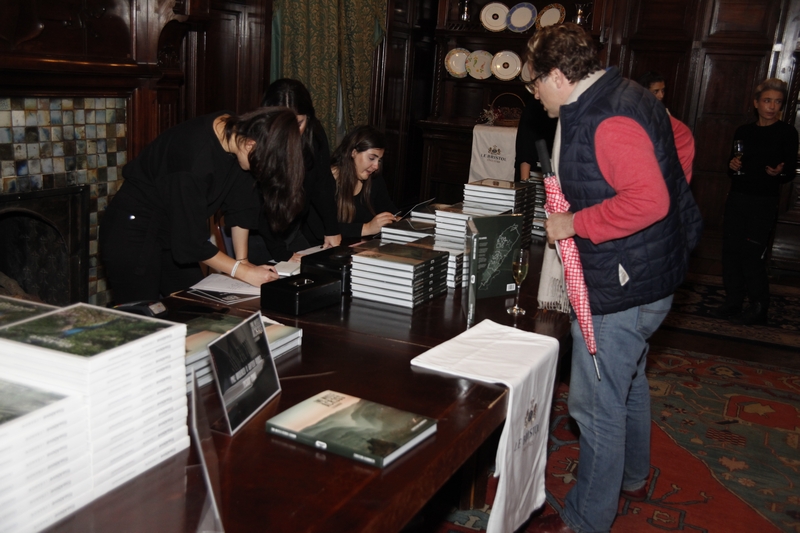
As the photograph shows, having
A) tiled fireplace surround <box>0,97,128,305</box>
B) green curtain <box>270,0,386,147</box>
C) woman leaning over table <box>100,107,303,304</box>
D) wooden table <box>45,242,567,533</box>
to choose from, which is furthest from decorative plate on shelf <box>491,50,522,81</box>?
wooden table <box>45,242,567,533</box>

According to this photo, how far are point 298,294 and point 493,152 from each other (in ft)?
15.9

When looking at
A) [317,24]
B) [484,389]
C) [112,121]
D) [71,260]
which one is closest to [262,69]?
[317,24]

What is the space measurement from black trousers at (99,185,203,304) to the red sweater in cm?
159

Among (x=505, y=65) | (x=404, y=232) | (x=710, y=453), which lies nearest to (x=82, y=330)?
(x=404, y=232)

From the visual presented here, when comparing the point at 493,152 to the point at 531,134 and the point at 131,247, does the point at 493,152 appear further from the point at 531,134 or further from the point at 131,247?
the point at 131,247

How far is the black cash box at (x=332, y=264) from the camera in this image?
2.26m

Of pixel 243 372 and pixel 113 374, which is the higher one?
pixel 113 374

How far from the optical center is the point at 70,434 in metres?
1.00

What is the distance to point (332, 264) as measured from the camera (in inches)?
90.4

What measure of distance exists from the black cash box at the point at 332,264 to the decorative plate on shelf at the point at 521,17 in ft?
A: 16.8

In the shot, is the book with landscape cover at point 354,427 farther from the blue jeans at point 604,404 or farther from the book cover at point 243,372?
the blue jeans at point 604,404

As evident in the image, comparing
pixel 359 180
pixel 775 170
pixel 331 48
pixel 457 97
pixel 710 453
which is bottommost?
pixel 710 453

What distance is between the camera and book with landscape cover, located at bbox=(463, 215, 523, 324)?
2.16 metres

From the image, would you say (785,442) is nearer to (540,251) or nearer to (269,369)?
(540,251)
